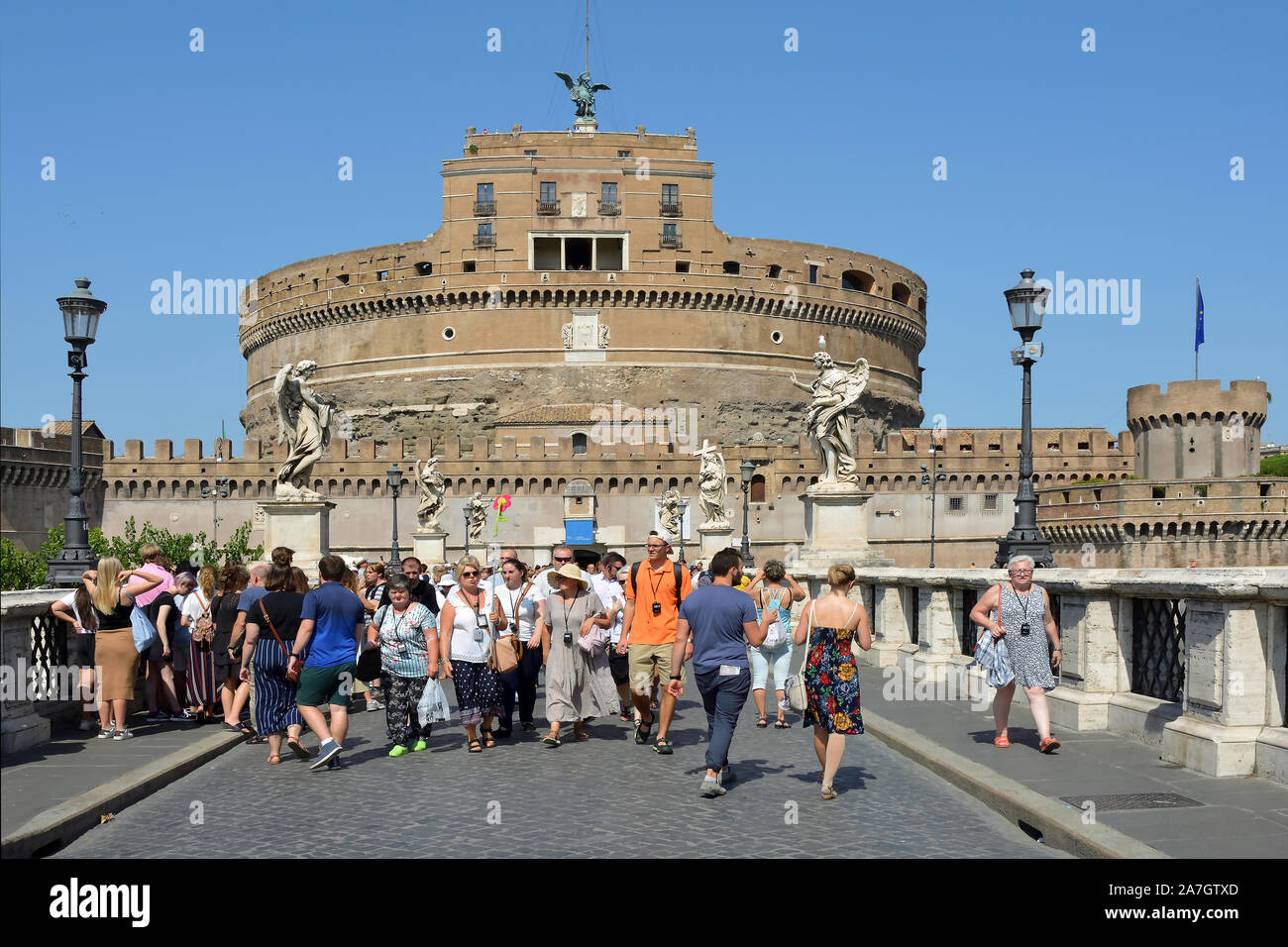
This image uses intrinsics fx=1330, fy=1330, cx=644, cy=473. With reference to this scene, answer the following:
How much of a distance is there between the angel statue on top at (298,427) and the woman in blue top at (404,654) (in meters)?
6.36

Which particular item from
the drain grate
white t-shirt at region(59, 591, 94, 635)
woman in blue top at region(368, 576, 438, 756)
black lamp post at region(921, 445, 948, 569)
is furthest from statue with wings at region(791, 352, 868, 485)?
black lamp post at region(921, 445, 948, 569)

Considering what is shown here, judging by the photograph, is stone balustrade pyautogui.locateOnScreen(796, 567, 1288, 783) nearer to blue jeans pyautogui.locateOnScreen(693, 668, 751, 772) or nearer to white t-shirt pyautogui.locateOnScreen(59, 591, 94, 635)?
blue jeans pyautogui.locateOnScreen(693, 668, 751, 772)

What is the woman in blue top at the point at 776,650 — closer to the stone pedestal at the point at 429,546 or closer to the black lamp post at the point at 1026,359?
the black lamp post at the point at 1026,359

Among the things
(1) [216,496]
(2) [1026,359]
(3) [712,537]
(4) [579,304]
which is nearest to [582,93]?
(4) [579,304]

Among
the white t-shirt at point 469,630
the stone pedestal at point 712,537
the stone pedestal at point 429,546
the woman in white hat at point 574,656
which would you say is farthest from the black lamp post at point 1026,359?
the stone pedestal at point 429,546

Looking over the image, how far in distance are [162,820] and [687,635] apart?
306 centimetres

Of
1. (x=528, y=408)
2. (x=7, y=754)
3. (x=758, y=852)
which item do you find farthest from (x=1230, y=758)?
(x=528, y=408)

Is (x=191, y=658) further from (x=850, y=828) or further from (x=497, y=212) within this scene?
(x=497, y=212)

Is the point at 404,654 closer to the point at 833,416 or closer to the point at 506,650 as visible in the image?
the point at 506,650

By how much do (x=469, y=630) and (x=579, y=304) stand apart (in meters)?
53.1

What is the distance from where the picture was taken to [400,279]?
209 feet

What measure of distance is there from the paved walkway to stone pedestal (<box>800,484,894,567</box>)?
218 inches

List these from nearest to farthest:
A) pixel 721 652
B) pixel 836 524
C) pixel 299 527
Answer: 1. pixel 721 652
2. pixel 299 527
3. pixel 836 524

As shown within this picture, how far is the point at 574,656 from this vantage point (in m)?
9.55
